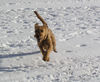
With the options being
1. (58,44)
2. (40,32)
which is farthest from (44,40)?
(58,44)

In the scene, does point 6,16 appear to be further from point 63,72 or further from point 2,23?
point 63,72

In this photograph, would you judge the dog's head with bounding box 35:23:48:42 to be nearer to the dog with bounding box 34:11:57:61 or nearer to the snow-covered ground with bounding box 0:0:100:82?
the dog with bounding box 34:11:57:61

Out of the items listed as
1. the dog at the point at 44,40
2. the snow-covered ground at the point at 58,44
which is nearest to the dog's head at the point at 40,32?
the dog at the point at 44,40

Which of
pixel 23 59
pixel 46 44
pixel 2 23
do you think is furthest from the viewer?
pixel 2 23

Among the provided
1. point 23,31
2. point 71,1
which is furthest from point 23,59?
point 71,1

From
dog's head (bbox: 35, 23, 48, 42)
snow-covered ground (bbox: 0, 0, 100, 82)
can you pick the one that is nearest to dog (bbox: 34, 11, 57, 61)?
dog's head (bbox: 35, 23, 48, 42)

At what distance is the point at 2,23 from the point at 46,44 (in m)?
3.40

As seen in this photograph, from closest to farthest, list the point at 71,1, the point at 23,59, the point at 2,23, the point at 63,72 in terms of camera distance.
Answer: the point at 63,72 → the point at 23,59 → the point at 2,23 → the point at 71,1

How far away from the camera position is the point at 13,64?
4195 millimetres

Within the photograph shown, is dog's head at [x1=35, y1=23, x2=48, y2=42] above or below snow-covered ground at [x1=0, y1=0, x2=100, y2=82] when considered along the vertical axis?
above

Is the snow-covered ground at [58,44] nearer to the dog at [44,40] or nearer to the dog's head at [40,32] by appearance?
the dog at [44,40]

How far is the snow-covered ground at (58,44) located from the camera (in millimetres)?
3779

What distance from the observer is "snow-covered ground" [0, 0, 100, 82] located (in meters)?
3.78

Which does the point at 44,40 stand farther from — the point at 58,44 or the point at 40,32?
the point at 58,44
